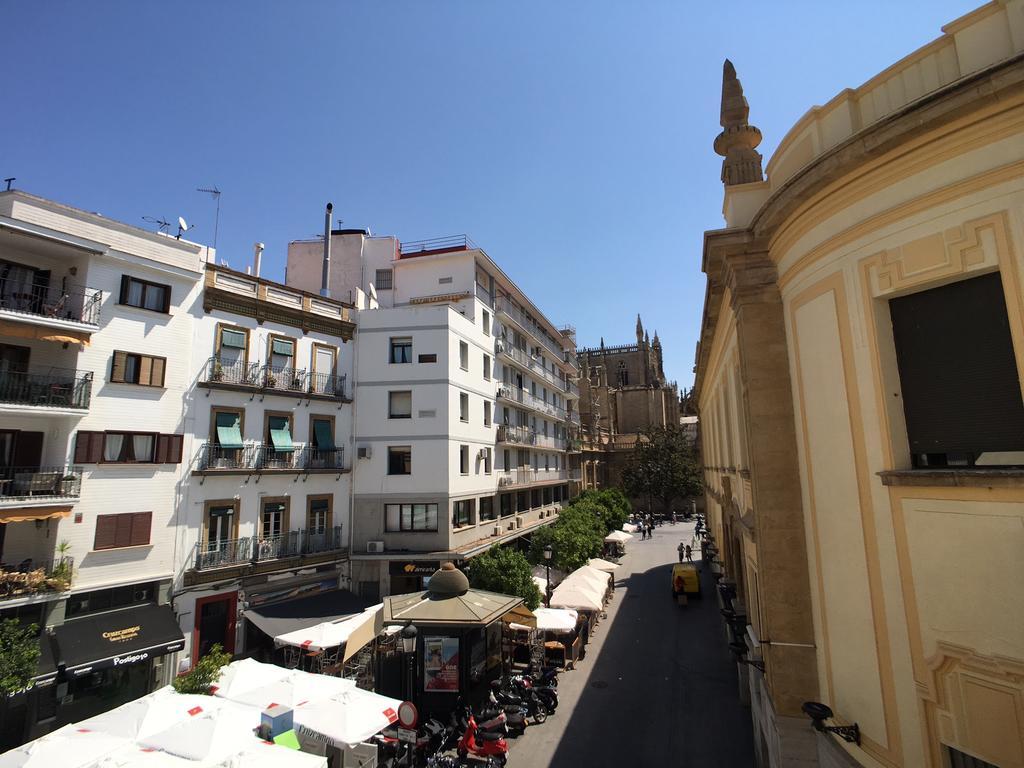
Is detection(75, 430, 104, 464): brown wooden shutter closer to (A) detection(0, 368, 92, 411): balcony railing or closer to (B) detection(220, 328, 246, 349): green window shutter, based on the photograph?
(A) detection(0, 368, 92, 411): balcony railing

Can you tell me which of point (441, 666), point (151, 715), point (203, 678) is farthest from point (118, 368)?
point (441, 666)

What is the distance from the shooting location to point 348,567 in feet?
73.5

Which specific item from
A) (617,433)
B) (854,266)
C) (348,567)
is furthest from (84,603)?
(617,433)

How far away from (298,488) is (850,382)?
64.0 ft

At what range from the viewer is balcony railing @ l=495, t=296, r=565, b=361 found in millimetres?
33106

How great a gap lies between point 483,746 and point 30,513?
1284 centimetres

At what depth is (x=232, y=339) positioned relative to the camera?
64.4 feet

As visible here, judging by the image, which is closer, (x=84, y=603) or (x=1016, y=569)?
(x=1016, y=569)

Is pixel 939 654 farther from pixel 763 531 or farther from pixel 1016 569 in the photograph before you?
pixel 763 531

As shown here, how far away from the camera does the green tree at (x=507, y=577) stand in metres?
19.2

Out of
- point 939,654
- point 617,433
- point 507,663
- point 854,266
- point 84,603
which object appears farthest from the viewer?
point 617,433

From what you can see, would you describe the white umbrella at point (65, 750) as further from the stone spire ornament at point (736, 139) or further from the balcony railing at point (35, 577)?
the stone spire ornament at point (736, 139)

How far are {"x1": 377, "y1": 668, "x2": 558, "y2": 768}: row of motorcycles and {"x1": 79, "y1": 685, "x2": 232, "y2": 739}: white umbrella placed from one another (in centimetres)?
415

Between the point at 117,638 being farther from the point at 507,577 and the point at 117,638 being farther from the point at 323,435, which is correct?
the point at 507,577
